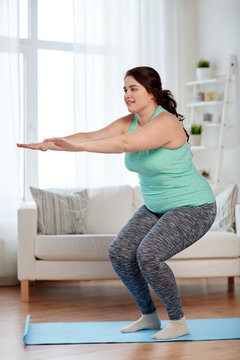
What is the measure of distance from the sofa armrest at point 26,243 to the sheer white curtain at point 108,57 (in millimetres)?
1102

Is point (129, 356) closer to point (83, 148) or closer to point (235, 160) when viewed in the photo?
point (83, 148)

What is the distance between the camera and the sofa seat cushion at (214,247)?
4.18 meters

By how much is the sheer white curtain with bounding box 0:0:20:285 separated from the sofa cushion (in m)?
0.63

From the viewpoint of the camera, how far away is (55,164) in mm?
5227

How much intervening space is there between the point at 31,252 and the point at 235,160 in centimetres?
217

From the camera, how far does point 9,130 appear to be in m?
4.88

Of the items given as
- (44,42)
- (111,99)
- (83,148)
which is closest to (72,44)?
(44,42)

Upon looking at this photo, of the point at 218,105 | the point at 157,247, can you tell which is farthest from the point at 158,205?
the point at 218,105

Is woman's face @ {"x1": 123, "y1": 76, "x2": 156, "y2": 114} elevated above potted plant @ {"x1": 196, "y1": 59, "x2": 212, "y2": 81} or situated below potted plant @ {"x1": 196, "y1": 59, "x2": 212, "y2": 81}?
below

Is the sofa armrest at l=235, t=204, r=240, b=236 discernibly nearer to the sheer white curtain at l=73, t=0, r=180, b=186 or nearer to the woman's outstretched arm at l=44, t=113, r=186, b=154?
the sheer white curtain at l=73, t=0, r=180, b=186

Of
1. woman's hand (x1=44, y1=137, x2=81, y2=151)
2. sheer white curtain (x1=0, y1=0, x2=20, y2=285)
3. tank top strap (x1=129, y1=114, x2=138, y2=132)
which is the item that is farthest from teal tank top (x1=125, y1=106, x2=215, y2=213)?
sheer white curtain (x1=0, y1=0, x2=20, y2=285)

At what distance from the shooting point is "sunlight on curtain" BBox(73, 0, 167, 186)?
5.23 metres

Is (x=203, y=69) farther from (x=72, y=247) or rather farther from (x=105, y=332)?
(x=105, y=332)

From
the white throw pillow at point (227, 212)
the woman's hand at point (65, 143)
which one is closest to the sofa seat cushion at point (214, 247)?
the white throw pillow at point (227, 212)
